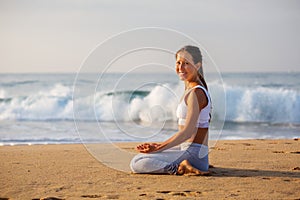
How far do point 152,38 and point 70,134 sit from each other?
228 inches

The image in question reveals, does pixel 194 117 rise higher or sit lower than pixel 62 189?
higher

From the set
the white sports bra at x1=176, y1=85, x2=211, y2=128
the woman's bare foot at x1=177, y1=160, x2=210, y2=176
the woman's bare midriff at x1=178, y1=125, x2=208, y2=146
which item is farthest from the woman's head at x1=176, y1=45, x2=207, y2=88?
the woman's bare foot at x1=177, y1=160, x2=210, y2=176

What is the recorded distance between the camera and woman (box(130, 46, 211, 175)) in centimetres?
456

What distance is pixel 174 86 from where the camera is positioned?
19750 millimetres

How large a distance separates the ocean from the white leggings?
104 cm

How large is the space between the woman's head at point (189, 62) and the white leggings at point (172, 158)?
0.72 meters

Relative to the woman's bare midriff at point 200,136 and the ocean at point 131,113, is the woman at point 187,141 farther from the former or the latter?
the ocean at point 131,113

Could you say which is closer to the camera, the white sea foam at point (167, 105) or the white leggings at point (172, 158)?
the white leggings at point (172, 158)

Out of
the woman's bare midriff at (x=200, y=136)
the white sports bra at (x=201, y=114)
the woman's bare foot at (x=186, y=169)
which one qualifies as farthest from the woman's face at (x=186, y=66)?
the woman's bare foot at (x=186, y=169)

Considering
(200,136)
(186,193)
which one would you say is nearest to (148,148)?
(200,136)

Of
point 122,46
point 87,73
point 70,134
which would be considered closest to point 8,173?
point 87,73

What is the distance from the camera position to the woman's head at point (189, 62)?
4633 millimetres

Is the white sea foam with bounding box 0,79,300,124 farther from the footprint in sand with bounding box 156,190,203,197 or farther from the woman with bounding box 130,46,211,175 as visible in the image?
the footprint in sand with bounding box 156,190,203,197

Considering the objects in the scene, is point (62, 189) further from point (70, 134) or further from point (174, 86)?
point (174, 86)
